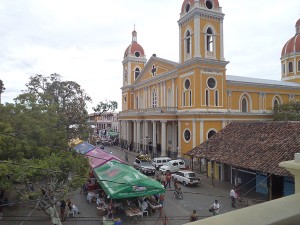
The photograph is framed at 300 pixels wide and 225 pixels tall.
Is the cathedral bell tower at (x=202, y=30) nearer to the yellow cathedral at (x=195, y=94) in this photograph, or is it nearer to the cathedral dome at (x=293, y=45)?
the yellow cathedral at (x=195, y=94)

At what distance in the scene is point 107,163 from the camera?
17.6 meters

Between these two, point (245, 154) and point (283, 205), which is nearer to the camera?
point (283, 205)

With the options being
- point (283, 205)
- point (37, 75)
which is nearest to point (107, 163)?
point (283, 205)

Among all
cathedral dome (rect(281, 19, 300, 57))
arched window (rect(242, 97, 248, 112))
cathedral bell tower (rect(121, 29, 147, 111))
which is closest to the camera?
arched window (rect(242, 97, 248, 112))

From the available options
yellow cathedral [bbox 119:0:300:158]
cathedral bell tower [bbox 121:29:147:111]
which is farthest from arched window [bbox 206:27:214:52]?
cathedral bell tower [bbox 121:29:147:111]

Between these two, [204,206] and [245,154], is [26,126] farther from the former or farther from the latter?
[245,154]

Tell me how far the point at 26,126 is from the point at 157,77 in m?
25.0

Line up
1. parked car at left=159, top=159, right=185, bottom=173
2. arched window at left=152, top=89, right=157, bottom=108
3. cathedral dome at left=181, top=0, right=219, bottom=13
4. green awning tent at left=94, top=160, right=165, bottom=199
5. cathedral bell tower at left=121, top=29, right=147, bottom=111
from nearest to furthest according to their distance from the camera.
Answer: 1. green awning tent at left=94, top=160, right=165, bottom=199
2. parked car at left=159, top=159, right=185, bottom=173
3. cathedral dome at left=181, top=0, right=219, bottom=13
4. arched window at left=152, top=89, right=157, bottom=108
5. cathedral bell tower at left=121, top=29, right=147, bottom=111

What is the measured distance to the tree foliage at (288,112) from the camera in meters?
30.9

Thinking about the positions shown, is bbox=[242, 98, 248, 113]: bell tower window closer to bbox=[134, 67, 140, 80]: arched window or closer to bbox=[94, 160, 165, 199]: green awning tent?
bbox=[134, 67, 140, 80]: arched window

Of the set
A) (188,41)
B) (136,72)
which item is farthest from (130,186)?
(136,72)

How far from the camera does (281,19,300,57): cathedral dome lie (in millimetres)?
48319

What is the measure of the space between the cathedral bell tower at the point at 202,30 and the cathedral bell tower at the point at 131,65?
16.9 meters

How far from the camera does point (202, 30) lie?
2994 centimetres
